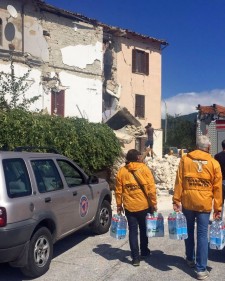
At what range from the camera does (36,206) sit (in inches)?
194

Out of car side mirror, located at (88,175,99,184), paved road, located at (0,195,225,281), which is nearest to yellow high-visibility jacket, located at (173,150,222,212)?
paved road, located at (0,195,225,281)

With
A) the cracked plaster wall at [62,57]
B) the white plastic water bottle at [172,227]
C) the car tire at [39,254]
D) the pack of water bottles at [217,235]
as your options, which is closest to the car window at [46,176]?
the car tire at [39,254]

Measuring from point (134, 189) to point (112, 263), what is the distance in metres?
1.16

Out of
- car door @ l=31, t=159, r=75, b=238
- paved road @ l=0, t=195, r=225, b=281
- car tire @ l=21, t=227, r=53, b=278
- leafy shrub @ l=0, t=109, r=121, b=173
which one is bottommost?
paved road @ l=0, t=195, r=225, b=281

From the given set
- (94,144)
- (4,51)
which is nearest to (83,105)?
(4,51)

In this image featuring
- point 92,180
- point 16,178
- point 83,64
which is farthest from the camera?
point 83,64

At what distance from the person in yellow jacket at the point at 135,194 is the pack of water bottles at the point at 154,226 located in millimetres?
105

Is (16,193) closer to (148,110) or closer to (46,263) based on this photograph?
(46,263)

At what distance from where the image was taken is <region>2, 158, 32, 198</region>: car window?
15.3 ft

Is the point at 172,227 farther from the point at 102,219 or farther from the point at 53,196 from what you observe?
the point at 102,219

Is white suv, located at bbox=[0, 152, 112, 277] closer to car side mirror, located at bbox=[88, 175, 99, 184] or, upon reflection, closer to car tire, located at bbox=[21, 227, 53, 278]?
car tire, located at bbox=[21, 227, 53, 278]

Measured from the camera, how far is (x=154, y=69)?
28.1 m

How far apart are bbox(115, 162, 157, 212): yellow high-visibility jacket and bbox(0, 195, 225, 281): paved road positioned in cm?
86

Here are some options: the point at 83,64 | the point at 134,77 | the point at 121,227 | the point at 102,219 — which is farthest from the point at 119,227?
the point at 134,77
